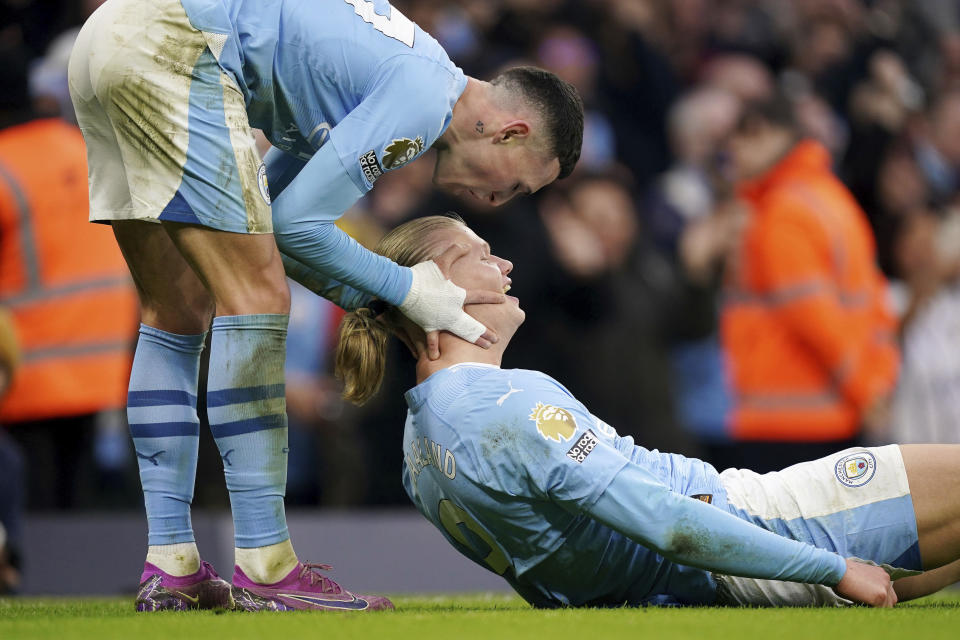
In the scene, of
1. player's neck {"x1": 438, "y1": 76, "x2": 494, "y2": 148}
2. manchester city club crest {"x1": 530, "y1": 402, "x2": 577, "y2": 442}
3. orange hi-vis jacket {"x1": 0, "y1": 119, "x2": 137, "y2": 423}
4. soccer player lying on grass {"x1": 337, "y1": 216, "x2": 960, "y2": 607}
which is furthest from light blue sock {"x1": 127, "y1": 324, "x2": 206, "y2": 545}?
orange hi-vis jacket {"x1": 0, "y1": 119, "x2": 137, "y2": 423}

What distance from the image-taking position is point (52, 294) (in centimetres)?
573

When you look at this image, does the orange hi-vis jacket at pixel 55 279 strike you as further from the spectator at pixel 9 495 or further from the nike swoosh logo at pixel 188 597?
the nike swoosh logo at pixel 188 597

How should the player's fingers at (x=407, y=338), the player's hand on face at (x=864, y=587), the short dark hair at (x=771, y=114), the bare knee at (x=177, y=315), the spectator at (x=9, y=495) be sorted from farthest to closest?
1. the short dark hair at (x=771, y=114)
2. the spectator at (x=9, y=495)
3. the bare knee at (x=177, y=315)
4. the player's fingers at (x=407, y=338)
5. the player's hand on face at (x=864, y=587)

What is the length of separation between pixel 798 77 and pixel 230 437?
7032mm

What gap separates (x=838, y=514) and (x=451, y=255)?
46.7 inches

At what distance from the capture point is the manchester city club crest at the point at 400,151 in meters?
3.34

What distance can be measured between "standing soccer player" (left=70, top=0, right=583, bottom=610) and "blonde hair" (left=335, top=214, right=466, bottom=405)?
0.08 meters

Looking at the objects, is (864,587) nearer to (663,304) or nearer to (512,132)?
(512,132)

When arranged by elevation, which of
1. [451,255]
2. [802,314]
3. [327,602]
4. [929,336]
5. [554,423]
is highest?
[451,255]

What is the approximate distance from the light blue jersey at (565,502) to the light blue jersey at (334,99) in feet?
1.27

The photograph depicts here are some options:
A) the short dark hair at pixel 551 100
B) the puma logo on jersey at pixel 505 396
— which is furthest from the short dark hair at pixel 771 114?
the puma logo on jersey at pixel 505 396

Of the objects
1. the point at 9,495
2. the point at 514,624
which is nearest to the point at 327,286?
the point at 514,624

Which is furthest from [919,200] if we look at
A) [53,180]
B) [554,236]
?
[53,180]

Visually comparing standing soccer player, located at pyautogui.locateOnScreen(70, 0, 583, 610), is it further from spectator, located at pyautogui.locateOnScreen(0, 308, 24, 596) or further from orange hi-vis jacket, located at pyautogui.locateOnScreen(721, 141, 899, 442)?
orange hi-vis jacket, located at pyautogui.locateOnScreen(721, 141, 899, 442)
